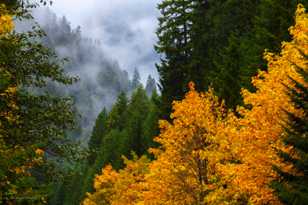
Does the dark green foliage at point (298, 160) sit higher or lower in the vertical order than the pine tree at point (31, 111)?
lower

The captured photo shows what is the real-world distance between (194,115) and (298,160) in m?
13.8

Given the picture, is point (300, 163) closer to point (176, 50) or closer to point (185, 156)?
point (185, 156)

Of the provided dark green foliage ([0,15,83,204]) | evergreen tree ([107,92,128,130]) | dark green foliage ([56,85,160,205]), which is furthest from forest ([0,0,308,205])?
evergreen tree ([107,92,128,130])

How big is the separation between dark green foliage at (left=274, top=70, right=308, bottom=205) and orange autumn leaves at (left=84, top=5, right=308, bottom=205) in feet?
2.59

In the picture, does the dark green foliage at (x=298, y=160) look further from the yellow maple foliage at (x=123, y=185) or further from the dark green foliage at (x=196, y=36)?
the dark green foliage at (x=196, y=36)

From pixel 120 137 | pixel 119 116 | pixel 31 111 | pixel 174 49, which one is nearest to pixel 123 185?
pixel 174 49

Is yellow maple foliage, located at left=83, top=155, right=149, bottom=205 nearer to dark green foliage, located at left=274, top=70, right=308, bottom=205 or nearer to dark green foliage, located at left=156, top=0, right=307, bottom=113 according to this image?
dark green foliage, located at left=156, top=0, right=307, bottom=113

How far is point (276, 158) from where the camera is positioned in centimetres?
1811

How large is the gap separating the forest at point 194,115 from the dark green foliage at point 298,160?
4cm

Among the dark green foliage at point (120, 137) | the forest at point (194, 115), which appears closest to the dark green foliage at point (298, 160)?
the forest at point (194, 115)

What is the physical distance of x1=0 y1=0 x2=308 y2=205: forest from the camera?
1404 cm

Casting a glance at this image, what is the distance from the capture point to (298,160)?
48.1 ft

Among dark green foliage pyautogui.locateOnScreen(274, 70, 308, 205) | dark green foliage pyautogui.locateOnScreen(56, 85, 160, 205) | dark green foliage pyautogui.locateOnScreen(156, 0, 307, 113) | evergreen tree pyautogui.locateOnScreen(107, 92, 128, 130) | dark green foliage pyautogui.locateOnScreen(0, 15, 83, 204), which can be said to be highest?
evergreen tree pyautogui.locateOnScreen(107, 92, 128, 130)

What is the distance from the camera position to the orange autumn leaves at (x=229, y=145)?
1870 centimetres
